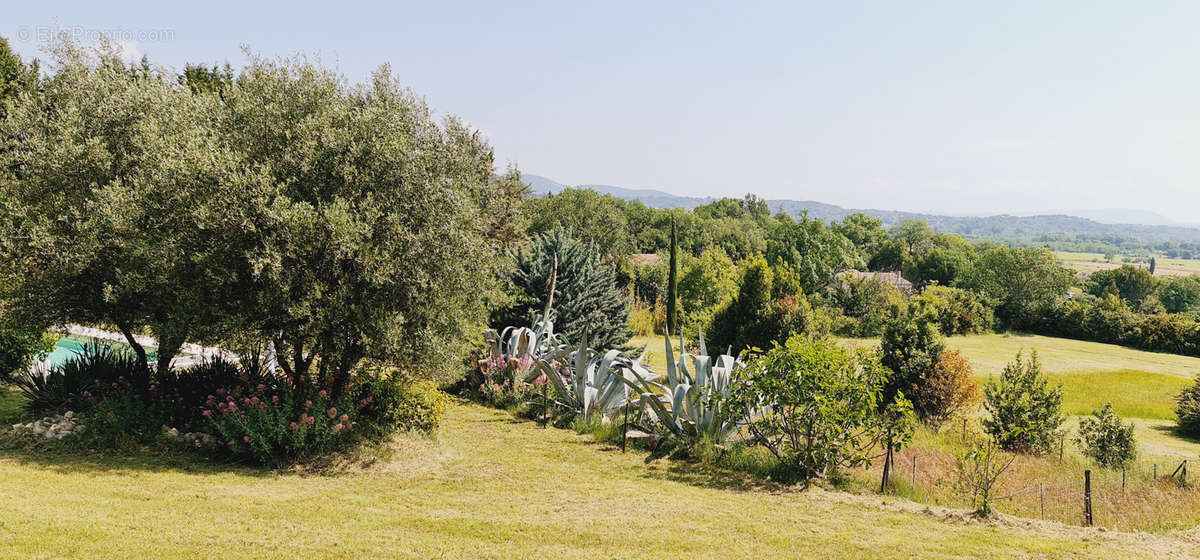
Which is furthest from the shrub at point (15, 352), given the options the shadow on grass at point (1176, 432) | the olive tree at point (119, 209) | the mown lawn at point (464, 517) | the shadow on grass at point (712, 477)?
the shadow on grass at point (1176, 432)

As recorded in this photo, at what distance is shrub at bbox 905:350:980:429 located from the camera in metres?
14.5

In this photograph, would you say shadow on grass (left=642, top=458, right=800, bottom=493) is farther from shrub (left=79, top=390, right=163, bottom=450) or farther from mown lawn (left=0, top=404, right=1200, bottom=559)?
shrub (left=79, top=390, right=163, bottom=450)

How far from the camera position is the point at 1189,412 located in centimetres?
1778

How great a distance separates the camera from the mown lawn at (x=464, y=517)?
539 cm

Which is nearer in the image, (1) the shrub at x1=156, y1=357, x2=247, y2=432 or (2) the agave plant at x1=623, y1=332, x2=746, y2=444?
(1) the shrub at x1=156, y1=357, x2=247, y2=432

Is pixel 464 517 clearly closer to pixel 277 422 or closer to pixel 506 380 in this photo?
pixel 277 422

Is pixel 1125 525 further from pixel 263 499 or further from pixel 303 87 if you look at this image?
pixel 303 87

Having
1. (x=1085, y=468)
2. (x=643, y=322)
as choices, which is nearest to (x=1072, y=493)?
(x=1085, y=468)

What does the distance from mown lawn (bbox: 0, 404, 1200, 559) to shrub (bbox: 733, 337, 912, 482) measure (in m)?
0.64

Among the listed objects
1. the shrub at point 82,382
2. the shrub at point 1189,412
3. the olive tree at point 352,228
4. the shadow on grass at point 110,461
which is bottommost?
the shrub at point 1189,412

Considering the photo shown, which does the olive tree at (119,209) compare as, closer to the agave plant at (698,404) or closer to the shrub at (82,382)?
the shrub at (82,382)

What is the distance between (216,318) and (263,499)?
2759mm

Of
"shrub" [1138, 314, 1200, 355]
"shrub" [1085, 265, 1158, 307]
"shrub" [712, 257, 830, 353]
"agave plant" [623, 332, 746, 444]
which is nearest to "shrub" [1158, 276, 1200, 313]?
"shrub" [1085, 265, 1158, 307]

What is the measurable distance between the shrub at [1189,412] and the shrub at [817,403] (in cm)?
1506
